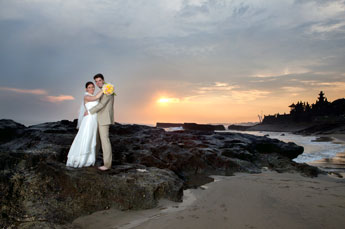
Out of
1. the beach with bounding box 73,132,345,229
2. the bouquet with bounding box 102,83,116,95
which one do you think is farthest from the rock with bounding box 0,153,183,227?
the bouquet with bounding box 102,83,116,95

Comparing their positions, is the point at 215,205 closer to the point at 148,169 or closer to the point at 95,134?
the point at 148,169

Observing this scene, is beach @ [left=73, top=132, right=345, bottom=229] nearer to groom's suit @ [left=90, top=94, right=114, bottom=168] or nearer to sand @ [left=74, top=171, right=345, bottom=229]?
sand @ [left=74, top=171, right=345, bottom=229]

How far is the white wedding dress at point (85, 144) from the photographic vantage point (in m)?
5.41

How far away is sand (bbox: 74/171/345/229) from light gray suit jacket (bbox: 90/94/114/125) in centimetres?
232

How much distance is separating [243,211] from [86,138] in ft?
13.3

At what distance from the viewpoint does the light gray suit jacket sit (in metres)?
5.60

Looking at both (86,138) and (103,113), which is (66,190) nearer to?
(86,138)

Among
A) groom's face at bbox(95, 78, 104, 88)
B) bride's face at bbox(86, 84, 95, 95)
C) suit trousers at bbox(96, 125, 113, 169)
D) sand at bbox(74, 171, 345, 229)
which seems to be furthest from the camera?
bride's face at bbox(86, 84, 95, 95)

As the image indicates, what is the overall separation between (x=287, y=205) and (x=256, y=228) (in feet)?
4.71

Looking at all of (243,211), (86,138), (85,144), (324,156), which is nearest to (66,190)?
(85,144)

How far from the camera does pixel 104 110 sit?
569 cm

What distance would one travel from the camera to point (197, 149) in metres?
8.95

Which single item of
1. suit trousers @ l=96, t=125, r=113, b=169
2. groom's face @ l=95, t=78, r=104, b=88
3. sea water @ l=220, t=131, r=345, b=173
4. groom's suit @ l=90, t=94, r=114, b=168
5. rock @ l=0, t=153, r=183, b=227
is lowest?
sea water @ l=220, t=131, r=345, b=173

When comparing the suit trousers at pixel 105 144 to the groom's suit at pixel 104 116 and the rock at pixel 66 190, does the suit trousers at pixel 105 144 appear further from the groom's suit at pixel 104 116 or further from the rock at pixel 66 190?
the rock at pixel 66 190
